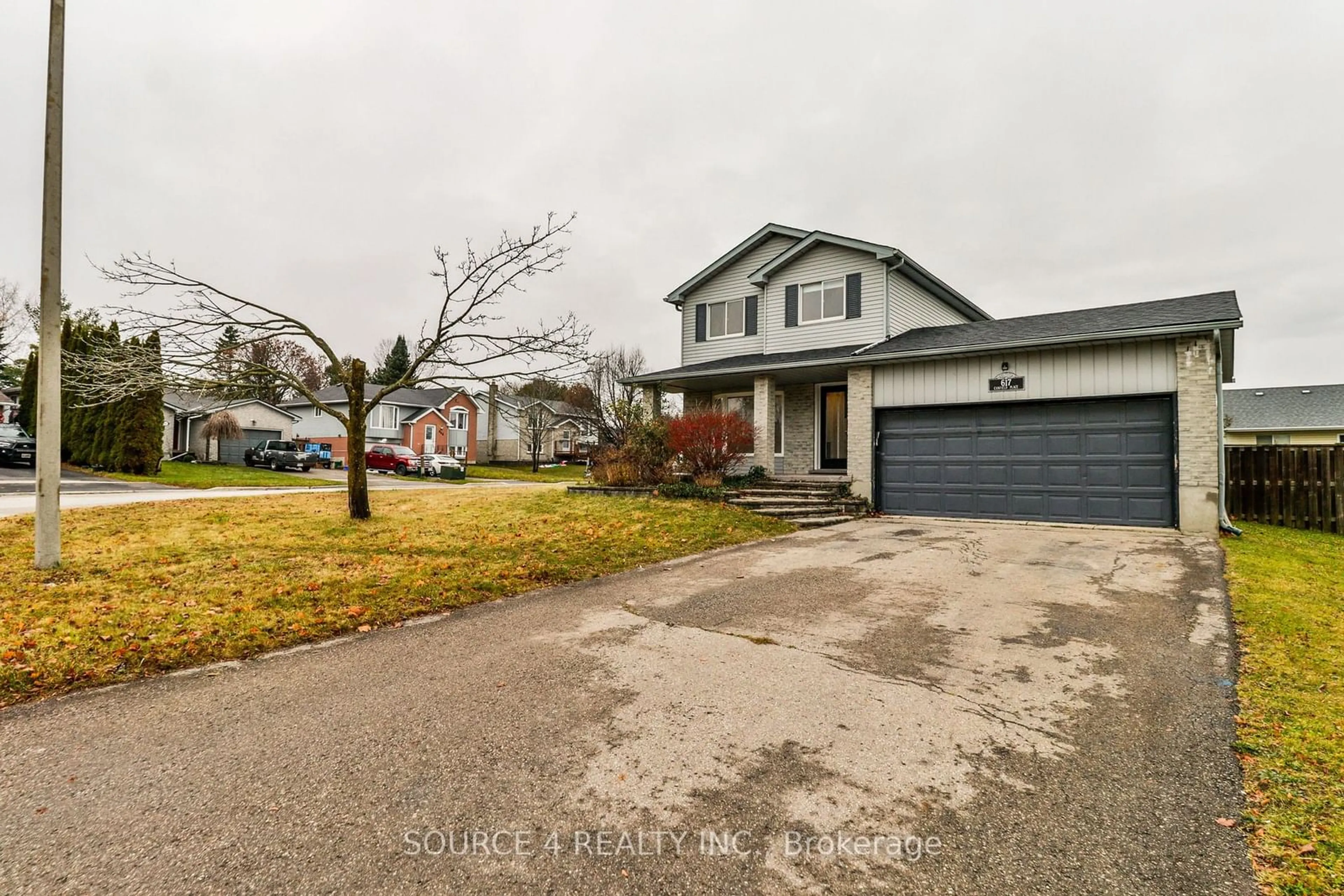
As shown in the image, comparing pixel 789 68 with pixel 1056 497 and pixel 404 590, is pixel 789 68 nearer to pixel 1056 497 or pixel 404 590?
pixel 1056 497

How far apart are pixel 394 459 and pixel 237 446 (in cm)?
1095

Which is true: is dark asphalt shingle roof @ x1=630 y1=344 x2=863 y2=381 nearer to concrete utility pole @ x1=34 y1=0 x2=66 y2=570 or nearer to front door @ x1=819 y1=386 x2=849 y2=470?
front door @ x1=819 y1=386 x2=849 y2=470

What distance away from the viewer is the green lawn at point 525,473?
33.3m

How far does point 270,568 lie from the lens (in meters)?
6.41

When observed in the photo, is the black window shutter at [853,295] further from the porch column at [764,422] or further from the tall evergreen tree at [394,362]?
the tall evergreen tree at [394,362]

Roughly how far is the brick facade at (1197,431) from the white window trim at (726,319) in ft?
33.7

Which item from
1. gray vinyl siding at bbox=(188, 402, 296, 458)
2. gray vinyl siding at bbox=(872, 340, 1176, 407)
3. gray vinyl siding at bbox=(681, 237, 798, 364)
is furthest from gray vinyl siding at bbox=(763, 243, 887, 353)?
gray vinyl siding at bbox=(188, 402, 296, 458)

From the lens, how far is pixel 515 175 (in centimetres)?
1762

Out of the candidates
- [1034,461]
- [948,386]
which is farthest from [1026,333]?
[1034,461]

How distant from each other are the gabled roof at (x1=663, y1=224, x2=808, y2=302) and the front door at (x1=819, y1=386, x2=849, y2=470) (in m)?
4.74

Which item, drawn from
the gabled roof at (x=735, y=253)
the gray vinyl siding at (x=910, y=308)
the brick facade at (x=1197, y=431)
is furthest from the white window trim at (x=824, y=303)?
the brick facade at (x=1197, y=431)

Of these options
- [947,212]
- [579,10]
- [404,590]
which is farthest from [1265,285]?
[404,590]

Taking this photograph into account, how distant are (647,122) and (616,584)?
14.7m

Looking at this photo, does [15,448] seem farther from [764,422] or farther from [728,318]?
[764,422]
